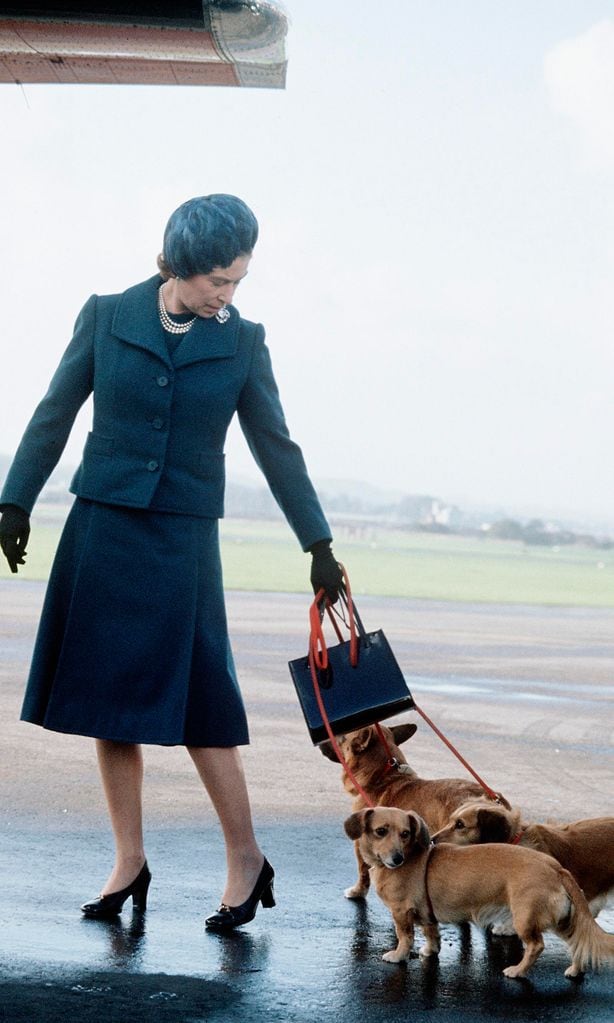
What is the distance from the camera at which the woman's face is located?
15.8 feet

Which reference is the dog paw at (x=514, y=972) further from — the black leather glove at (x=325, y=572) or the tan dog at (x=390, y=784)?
the black leather glove at (x=325, y=572)

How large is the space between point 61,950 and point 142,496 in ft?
4.74

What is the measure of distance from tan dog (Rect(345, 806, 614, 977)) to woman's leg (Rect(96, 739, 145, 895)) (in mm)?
756

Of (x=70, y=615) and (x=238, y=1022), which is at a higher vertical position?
(x=70, y=615)

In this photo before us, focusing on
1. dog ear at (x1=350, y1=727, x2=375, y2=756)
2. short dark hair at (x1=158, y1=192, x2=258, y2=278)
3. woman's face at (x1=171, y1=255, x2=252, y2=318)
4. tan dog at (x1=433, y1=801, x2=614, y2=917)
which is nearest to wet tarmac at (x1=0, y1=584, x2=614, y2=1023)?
tan dog at (x1=433, y1=801, x2=614, y2=917)

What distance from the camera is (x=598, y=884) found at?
5012 millimetres

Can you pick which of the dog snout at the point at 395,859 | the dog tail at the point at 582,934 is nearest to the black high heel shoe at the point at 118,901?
the dog snout at the point at 395,859

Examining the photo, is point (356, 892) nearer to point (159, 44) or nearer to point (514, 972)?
point (514, 972)

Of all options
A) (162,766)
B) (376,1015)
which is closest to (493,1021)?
(376,1015)

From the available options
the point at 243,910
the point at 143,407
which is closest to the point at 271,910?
the point at 243,910

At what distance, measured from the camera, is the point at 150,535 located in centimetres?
486

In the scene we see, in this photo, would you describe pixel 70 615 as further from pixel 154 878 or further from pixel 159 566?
pixel 154 878

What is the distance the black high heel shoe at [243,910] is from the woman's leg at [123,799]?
33cm

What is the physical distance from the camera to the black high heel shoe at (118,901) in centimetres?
494
